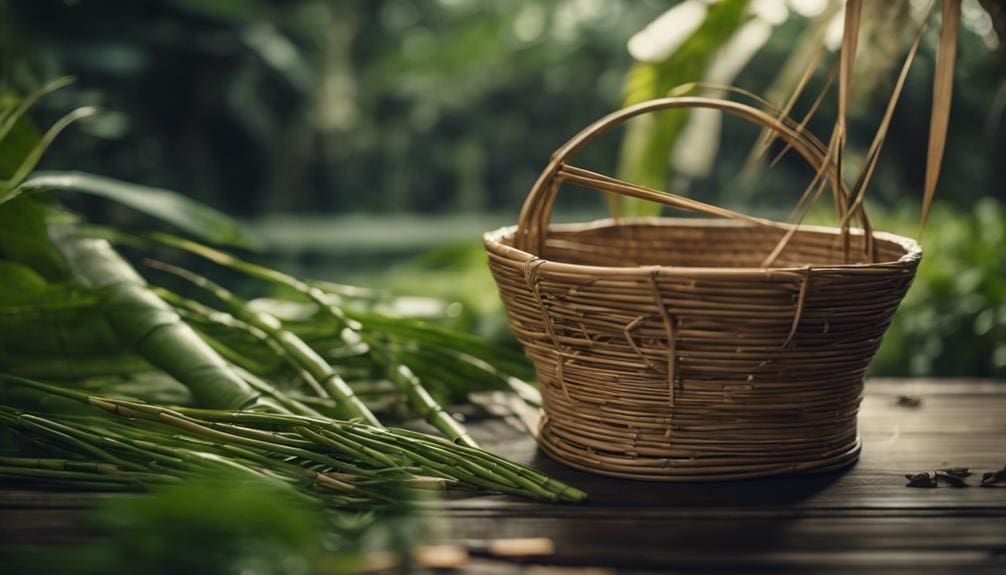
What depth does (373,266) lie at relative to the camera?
11.8 feet

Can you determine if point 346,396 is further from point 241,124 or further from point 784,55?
point 784,55

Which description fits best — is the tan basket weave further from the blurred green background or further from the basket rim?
the blurred green background

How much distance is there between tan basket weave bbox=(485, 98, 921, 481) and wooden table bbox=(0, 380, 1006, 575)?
0.03 m

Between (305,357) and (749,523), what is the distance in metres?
0.47

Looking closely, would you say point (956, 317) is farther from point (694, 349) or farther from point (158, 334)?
point (158, 334)

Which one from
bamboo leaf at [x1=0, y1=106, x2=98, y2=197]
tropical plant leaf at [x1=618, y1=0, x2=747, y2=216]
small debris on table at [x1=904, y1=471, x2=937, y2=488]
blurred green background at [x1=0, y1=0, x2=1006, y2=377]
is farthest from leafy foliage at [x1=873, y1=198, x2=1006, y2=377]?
bamboo leaf at [x1=0, y1=106, x2=98, y2=197]

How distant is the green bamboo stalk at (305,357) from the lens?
0.83m

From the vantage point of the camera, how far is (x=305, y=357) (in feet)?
2.88

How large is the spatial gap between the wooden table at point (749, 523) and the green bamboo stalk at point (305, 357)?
0.18 metres

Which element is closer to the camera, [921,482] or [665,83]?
[921,482]

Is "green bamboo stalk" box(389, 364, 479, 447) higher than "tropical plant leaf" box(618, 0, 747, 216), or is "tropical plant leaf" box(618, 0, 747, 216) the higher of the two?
"tropical plant leaf" box(618, 0, 747, 216)

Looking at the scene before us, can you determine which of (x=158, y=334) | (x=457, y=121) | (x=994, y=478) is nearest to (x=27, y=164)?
(x=158, y=334)

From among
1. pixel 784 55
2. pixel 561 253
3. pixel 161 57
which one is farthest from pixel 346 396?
pixel 784 55

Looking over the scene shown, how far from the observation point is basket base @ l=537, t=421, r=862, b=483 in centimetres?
73
